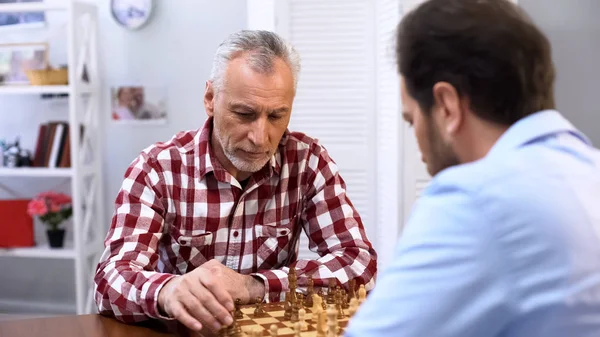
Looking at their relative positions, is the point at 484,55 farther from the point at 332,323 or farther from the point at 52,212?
the point at 52,212

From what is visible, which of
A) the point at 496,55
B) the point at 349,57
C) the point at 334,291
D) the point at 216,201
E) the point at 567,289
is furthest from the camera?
the point at 349,57

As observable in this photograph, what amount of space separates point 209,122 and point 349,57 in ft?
6.19

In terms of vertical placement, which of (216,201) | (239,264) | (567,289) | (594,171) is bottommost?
(239,264)

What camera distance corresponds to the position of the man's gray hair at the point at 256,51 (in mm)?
1980

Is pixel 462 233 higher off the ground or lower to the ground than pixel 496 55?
lower

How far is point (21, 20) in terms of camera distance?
179 inches

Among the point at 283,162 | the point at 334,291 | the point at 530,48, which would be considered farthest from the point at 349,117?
the point at 530,48

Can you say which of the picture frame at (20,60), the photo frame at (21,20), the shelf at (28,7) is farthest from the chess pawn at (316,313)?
the photo frame at (21,20)

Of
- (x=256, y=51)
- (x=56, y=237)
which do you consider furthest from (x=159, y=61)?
(x=256, y=51)

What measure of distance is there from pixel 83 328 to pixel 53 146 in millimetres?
2811

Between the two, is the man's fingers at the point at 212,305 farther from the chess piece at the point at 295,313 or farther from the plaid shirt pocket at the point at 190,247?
the plaid shirt pocket at the point at 190,247

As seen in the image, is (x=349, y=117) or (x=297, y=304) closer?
(x=297, y=304)

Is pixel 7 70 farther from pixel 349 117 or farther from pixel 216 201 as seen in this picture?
pixel 216 201

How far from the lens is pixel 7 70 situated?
4355 millimetres
